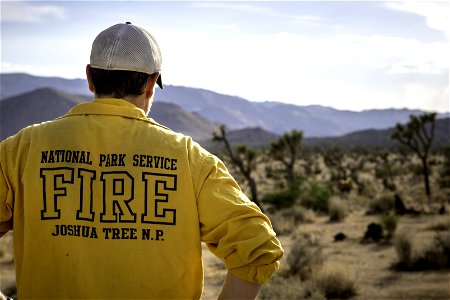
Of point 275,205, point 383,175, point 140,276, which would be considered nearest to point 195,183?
point 140,276

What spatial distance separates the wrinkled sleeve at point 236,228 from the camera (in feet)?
6.42

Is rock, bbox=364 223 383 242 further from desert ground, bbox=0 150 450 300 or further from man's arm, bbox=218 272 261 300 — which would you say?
man's arm, bbox=218 272 261 300

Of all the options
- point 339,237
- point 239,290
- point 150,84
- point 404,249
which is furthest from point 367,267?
point 150,84

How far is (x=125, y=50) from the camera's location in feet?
6.95

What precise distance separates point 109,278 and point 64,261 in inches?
7.4

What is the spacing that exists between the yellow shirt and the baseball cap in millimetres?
246

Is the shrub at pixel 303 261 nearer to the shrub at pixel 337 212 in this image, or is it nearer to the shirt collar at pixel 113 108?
the shrub at pixel 337 212

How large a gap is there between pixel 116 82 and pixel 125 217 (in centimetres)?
57

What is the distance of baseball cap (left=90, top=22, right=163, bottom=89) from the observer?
2.12 m

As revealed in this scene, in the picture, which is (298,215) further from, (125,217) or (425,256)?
(125,217)

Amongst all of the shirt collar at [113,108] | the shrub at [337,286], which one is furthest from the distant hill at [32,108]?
the shirt collar at [113,108]

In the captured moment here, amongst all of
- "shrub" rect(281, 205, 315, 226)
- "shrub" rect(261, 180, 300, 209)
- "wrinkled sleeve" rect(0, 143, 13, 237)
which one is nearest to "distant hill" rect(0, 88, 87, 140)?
"shrub" rect(261, 180, 300, 209)

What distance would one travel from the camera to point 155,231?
6.57 feet

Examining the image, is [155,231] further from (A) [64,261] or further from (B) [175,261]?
(A) [64,261]
